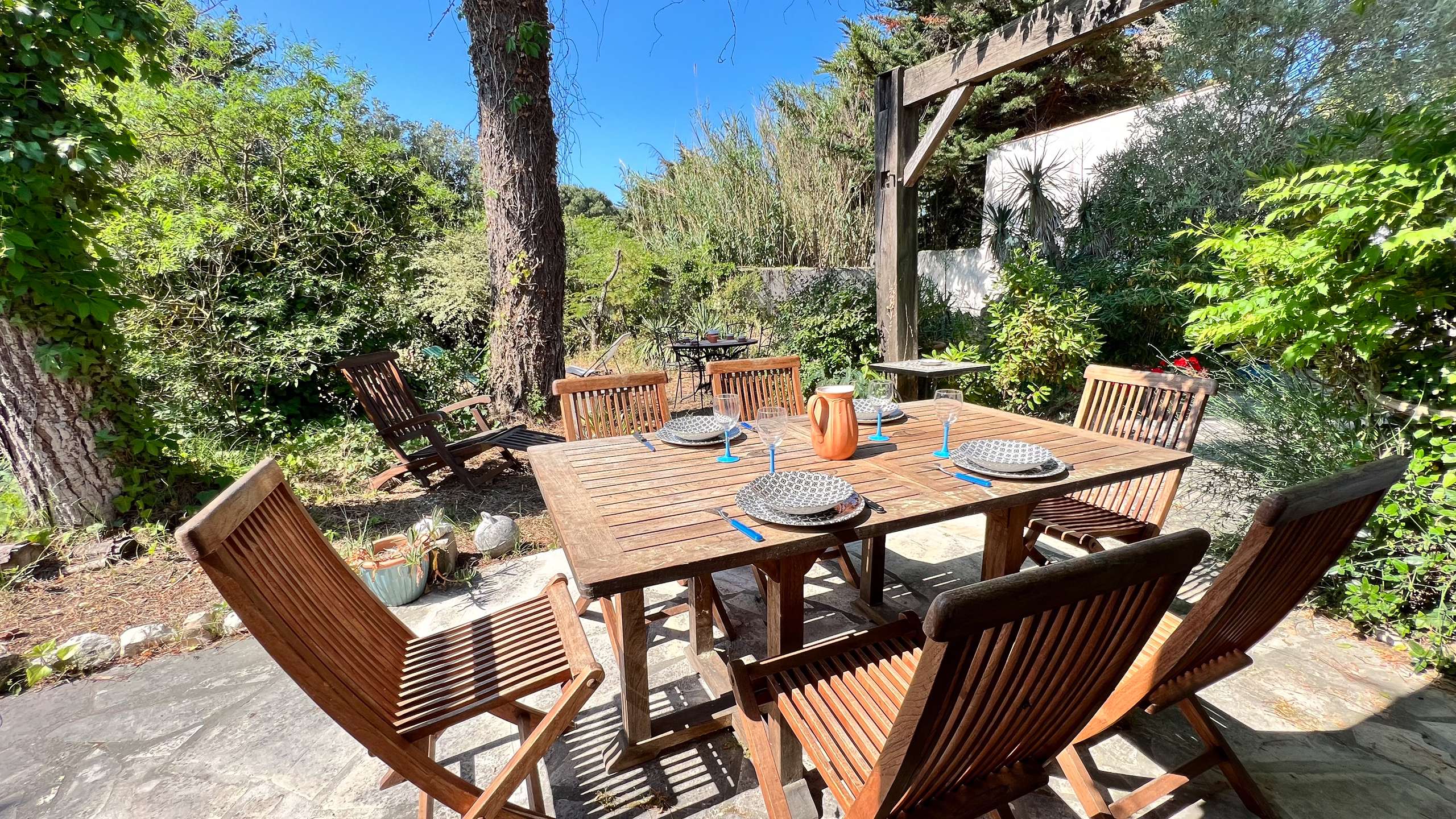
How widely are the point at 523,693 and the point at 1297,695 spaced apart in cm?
245

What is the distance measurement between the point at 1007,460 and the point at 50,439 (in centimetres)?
449

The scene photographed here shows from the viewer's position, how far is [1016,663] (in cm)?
91

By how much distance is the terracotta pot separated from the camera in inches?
101

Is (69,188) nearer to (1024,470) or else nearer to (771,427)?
(771,427)

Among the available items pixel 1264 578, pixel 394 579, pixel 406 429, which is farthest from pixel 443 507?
pixel 1264 578

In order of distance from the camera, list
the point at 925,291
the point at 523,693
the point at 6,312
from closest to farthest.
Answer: the point at 523,693 → the point at 6,312 → the point at 925,291

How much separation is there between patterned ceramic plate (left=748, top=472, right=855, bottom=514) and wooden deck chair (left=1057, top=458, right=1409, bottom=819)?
760 mm

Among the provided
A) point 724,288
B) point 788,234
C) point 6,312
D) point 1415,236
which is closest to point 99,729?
point 6,312

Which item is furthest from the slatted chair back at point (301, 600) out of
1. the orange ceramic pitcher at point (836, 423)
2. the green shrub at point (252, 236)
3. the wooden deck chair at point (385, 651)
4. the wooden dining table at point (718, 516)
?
the green shrub at point (252, 236)

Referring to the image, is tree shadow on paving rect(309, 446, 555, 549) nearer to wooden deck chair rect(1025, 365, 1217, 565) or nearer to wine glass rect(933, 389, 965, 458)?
wine glass rect(933, 389, 965, 458)

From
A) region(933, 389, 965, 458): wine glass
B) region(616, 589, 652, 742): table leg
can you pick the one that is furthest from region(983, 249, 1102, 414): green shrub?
region(616, 589, 652, 742): table leg

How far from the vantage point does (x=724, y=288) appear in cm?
846

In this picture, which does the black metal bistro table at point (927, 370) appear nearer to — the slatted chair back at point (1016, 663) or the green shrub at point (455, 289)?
the slatted chair back at point (1016, 663)

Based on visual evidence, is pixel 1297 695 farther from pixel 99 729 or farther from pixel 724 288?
pixel 724 288
